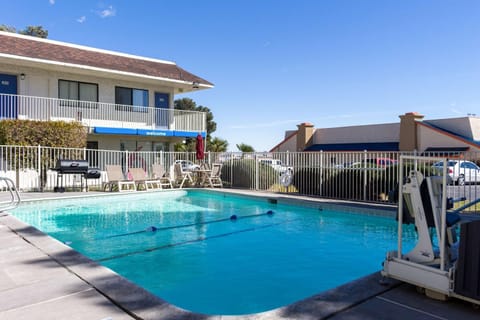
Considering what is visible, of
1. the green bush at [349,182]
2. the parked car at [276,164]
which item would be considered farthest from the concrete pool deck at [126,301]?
the parked car at [276,164]

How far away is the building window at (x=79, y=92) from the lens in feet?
63.1

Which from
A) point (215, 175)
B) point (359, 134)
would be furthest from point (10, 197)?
point (359, 134)

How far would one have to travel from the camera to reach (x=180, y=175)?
16.5 meters

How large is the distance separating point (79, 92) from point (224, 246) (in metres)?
15.9

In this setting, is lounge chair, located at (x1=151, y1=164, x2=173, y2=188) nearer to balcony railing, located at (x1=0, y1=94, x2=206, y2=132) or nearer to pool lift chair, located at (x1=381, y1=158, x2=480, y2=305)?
balcony railing, located at (x1=0, y1=94, x2=206, y2=132)

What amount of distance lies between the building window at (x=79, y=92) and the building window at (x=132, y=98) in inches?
50.8

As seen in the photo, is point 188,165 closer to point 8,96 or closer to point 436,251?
point 8,96

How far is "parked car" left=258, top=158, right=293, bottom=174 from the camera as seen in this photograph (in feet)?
47.6

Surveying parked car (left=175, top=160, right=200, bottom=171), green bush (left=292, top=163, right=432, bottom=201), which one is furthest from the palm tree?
green bush (left=292, top=163, right=432, bottom=201)

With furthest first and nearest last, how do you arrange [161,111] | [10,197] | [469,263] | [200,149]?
[161,111]
[200,149]
[10,197]
[469,263]

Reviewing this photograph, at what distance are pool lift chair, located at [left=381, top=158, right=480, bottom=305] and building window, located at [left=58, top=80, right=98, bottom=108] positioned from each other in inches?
729

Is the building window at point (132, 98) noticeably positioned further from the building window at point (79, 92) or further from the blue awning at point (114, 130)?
the blue awning at point (114, 130)

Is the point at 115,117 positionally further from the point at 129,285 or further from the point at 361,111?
the point at 361,111

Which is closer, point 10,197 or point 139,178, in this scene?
point 10,197
